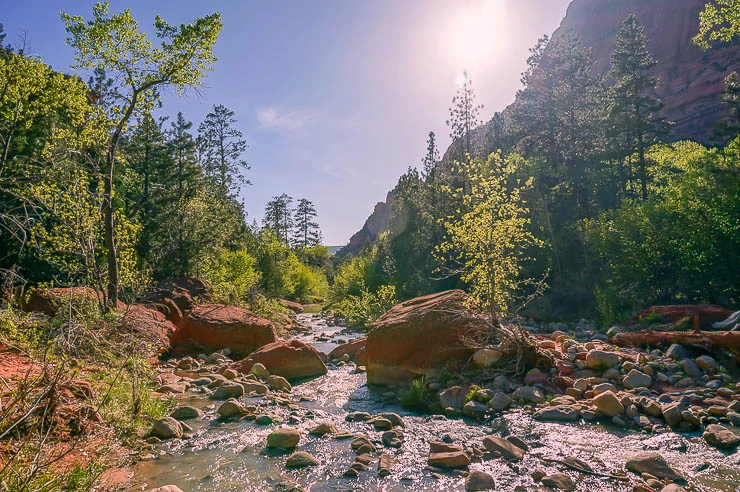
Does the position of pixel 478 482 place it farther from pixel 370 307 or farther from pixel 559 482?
pixel 370 307

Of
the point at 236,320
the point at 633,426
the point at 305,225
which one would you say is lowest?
the point at 633,426

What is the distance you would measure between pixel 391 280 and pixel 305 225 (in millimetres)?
48533

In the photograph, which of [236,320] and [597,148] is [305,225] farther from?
[236,320]

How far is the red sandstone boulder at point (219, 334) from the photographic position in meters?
15.6

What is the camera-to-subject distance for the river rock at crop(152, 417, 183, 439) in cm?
784

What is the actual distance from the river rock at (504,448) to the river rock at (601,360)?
473 cm

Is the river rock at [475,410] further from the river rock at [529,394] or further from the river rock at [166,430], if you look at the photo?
the river rock at [166,430]

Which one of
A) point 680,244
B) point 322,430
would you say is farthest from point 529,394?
point 680,244

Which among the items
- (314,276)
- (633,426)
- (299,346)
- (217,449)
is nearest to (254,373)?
(299,346)

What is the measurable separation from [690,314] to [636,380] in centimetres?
663

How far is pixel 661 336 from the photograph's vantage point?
1255 centimetres

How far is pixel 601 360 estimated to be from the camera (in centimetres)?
1097

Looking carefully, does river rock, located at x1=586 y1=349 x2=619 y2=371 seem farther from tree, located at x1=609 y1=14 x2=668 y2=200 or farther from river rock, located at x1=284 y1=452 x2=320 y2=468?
tree, located at x1=609 y1=14 x2=668 y2=200

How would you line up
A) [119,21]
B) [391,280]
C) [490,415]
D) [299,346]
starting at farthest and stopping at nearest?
[391,280], [299,346], [119,21], [490,415]
